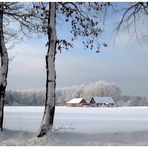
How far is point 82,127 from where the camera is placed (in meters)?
10.7

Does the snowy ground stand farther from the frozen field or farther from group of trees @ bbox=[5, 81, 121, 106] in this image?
group of trees @ bbox=[5, 81, 121, 106]

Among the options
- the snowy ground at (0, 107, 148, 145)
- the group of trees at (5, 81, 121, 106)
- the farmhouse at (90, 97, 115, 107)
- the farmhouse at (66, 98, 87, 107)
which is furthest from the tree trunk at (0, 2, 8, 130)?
the farmhouse at (90, 97, 115, 107)

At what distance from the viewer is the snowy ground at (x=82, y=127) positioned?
29.9 feet

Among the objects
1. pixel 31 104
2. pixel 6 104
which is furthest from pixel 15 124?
pixel 31 104

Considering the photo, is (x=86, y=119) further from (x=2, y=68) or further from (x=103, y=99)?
(x=2, y=68)

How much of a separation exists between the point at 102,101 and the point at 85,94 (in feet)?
1.24

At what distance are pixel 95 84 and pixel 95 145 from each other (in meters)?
1.11

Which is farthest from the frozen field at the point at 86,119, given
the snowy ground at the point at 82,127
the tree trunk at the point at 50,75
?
the tree trunk at the point at 50,75

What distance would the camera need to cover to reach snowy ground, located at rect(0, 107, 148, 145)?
910 centimetres

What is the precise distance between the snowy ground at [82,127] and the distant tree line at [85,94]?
14 cm

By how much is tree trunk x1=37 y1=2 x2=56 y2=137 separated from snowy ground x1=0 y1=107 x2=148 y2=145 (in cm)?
19

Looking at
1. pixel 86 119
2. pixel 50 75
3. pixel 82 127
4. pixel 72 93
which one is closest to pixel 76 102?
pixel 72 93

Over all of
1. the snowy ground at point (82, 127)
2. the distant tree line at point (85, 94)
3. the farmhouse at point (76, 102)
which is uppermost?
the distant tree line at point (85, 94)

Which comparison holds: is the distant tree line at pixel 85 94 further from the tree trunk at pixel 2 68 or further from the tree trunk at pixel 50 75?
the tree trunk at pixel 2 68
